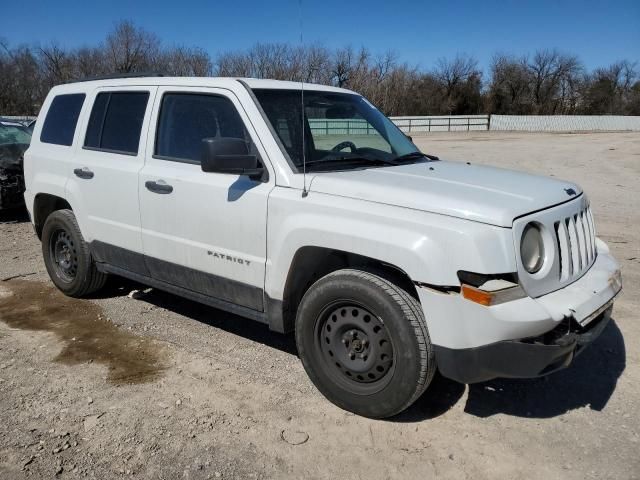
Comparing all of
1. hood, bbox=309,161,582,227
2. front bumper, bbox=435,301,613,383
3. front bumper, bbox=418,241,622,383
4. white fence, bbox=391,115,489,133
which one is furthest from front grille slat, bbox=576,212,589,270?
white fence, bbox=391,115,489,133

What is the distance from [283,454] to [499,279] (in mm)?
1475

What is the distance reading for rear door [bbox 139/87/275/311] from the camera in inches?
145

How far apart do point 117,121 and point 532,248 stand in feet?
11.2

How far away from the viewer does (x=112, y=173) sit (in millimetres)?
4512

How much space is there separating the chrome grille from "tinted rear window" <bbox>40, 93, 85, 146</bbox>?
4.13 m

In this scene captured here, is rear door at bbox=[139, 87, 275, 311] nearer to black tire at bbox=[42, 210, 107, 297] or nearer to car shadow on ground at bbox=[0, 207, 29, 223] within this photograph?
black tire at bbox=[42, 210, 107, 297]

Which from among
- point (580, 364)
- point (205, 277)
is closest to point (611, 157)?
point (580, 364)

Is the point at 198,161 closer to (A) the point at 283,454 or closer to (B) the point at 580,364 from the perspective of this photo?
(A) the point at 283,454

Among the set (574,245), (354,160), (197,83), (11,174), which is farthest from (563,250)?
(11,174)

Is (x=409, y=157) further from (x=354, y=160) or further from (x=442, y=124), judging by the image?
(x=442, y=124)

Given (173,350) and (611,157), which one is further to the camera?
(611,157)

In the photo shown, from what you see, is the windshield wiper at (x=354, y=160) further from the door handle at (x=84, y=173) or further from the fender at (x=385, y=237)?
the door handle at (x=84, y=173)

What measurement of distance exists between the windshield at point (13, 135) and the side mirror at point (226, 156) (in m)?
7.45

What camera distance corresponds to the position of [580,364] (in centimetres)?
405
